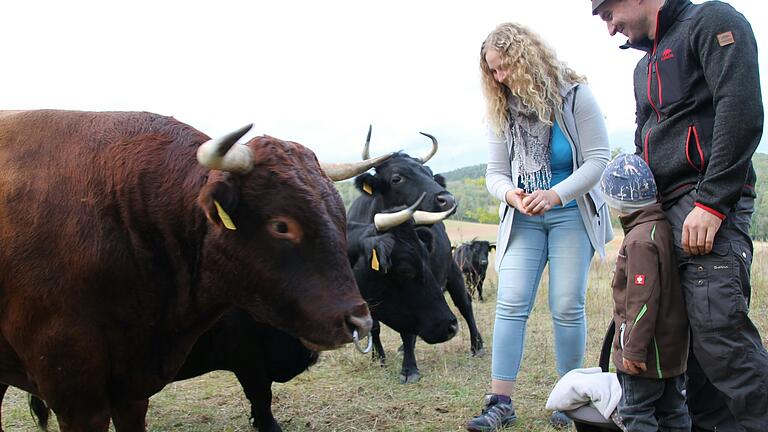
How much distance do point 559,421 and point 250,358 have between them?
2050 millimetres

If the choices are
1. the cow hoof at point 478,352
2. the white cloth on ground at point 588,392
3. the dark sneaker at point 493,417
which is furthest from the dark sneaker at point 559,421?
the cow hoof at point 478,352

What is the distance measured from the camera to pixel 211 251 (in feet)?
10.7

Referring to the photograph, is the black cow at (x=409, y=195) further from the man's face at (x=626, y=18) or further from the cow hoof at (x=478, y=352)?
the man's face at (x=626, y=18)

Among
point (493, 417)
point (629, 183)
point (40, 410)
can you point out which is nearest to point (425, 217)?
point (493, 417)

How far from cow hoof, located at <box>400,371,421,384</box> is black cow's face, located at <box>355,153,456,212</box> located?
1.84 metres

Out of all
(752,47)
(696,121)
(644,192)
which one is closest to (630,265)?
(644,192)

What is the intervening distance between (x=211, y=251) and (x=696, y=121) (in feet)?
7.38

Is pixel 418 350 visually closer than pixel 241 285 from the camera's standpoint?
No

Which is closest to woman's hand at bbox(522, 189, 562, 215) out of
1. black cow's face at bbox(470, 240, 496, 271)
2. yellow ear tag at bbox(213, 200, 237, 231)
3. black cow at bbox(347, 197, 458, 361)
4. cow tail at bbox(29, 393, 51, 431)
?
black cow at bbox(347, 197, 458, 361)

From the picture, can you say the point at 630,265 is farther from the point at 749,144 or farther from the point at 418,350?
the point at 418,350

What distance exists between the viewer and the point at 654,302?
3.31 m

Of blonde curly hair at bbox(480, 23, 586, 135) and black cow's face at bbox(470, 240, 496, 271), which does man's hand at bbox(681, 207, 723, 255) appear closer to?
blonde curly hair at bbox(480, 23, 586, 135)

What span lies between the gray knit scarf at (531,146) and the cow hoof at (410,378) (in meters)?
2.62

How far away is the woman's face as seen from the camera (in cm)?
450
